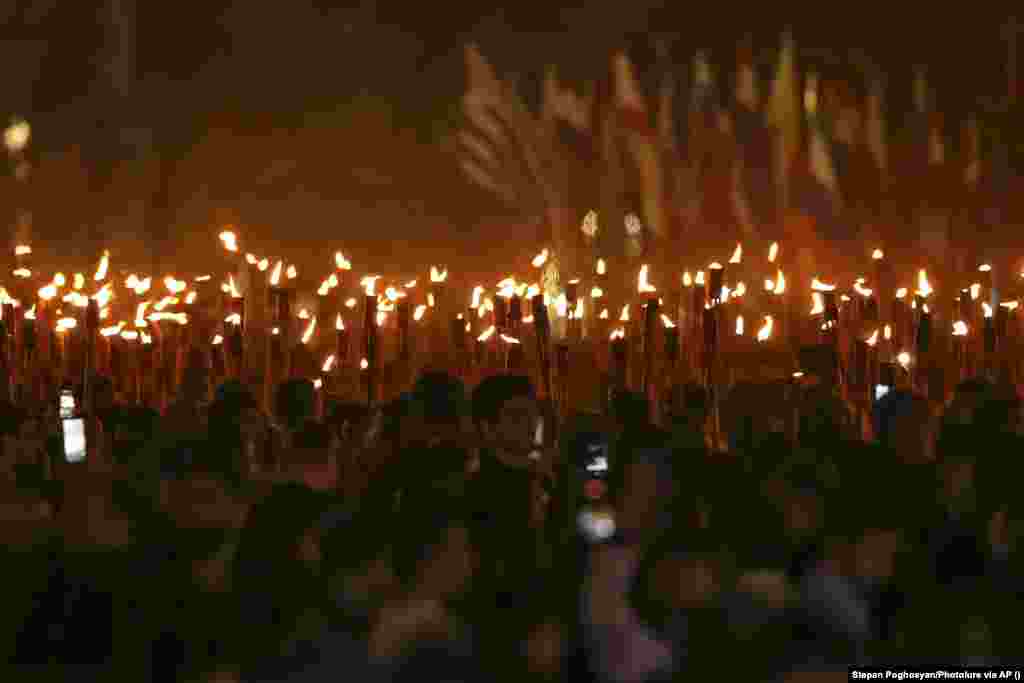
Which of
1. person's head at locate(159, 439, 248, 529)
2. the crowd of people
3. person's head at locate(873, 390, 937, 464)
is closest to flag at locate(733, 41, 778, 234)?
person's head at locate(873, 390, 937, 464)

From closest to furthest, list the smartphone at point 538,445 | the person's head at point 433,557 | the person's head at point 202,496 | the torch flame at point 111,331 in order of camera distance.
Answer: the person's head at point 433,557
the person's head at point 202,496
the smartphone at point 538,445
the torch flame at point 111,331

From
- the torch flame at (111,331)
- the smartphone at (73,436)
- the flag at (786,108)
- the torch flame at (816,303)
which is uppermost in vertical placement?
the flag at (786,108)

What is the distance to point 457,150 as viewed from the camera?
48.4ft

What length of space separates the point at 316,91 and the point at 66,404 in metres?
5.46

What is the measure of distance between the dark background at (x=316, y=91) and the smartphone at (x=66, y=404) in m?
4.56

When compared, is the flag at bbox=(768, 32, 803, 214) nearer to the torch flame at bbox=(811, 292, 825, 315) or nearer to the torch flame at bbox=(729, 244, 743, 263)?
the torch flame at bbox=(729, 244, 743, 263)

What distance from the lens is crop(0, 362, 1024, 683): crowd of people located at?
4.30 m

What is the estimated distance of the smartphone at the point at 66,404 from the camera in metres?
9.82

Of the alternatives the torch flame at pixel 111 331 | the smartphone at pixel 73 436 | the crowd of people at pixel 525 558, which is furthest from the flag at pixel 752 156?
the crowd of people at pixel 525 558

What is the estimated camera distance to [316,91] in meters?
15.1

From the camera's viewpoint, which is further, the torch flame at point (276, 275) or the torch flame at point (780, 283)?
the torch flame at point (780, 283)

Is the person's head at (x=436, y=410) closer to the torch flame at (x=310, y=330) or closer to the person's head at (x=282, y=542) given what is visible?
the person's head at (x=282, y=542)

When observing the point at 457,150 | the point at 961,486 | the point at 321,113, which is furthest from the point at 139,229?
the point at 961,486

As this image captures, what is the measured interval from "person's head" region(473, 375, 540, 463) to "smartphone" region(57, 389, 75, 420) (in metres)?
3.46
